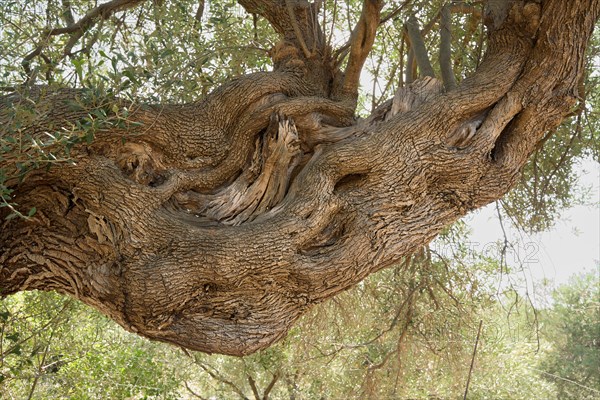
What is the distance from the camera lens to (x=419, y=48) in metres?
5.66

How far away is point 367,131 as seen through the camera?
4.77 m

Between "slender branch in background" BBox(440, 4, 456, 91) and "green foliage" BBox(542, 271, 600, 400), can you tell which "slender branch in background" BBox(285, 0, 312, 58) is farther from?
"green foliage" BBox(542, 271, 600, 400)

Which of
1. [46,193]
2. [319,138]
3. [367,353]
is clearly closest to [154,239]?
[46,193]

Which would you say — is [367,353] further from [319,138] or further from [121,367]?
[319,138]

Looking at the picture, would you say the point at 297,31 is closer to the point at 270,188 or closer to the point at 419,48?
the point at 419,48

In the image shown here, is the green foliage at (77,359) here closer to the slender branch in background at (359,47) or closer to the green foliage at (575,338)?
the slender branch in background at (359,47)

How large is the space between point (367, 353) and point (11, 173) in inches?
269

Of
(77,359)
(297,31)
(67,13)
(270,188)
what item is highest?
(297,31)

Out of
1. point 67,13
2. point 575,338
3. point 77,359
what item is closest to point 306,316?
point 77,359

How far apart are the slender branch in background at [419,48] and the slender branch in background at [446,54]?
4.4 inches

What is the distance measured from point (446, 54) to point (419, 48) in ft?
0.96

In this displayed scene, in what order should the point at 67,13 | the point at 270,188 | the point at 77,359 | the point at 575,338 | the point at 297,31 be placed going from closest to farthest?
the point at 270,188 < the point at 297,31 < the point at 67,13 < the point at 77,359 < the point at 575,338

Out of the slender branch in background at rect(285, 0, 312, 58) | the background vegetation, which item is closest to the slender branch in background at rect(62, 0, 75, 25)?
the background vegetation

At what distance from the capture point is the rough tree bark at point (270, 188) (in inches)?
156
